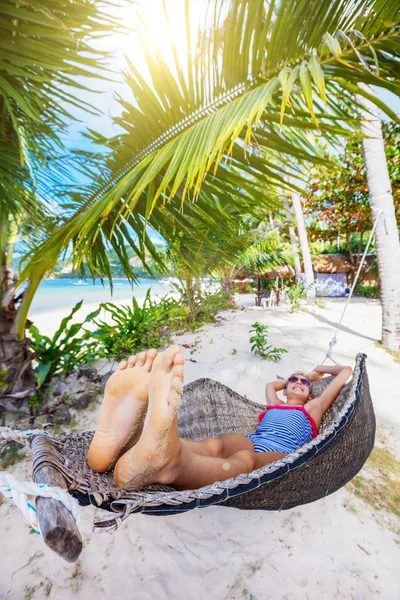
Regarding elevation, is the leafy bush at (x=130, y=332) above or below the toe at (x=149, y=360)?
below

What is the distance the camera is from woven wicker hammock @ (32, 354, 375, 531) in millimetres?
747

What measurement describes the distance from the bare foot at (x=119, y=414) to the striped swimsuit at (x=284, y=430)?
66 centimetres

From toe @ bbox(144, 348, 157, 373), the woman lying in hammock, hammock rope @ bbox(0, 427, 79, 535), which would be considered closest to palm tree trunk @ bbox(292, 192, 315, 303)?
the woman lying in hammock

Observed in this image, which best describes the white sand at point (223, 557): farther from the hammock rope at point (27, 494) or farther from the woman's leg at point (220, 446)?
the hammock rope at point (27, 494)

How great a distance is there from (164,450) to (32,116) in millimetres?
1119

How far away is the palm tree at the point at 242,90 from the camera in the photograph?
751mm

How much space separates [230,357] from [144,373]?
2508mm

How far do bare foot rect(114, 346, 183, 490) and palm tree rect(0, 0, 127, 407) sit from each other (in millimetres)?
753

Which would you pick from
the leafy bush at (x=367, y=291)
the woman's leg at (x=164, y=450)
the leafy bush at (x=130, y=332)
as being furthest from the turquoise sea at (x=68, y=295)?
the leafy bush at (x=367, y=291)

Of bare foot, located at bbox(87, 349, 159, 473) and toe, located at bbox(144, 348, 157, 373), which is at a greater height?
toe, located at bbox(144, 348, 157, 373)

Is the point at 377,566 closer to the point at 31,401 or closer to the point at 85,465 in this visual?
the point at 85,465

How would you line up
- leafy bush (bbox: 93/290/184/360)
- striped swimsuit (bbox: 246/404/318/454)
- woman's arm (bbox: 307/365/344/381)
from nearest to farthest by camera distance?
striped swimsuit (bbox: 246/404/318/454) < woman's arm (bbox: 307/365/344/381) < leafy bush (bbox: 93/290/184/360)

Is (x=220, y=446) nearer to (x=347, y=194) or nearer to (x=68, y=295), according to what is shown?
(x=347, y=194)

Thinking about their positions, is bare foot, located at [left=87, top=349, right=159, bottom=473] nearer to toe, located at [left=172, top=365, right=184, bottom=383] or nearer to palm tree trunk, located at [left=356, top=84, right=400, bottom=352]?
toe, located at [left=172, top=365, right=184, bottom=383]
